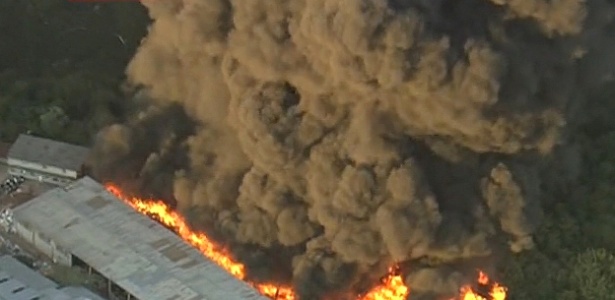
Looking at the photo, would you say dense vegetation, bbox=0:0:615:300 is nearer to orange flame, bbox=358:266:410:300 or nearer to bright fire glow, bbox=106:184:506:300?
bright fire glow, bbox=106:184:506:300

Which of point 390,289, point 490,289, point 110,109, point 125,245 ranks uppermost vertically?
point 110,109

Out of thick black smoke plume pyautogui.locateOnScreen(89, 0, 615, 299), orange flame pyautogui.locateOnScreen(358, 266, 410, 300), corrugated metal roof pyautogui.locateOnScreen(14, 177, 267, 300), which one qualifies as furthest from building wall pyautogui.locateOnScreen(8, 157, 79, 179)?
orange flame pyautogui.locateOnScreen(358, 266, 410, 300)

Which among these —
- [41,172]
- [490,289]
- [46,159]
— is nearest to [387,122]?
[490,289]

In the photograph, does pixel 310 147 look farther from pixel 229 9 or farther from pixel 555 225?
pixel 555 225

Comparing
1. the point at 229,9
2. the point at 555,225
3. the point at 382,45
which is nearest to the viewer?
the point at 382,45

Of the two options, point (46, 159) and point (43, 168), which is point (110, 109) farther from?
point (43, 168)

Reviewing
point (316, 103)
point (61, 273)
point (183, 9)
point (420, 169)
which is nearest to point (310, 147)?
point (316, 103)

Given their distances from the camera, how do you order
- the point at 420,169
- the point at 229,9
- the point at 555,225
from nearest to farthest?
the point at 420,169 → the point at 229,9 → the point at 555,225
